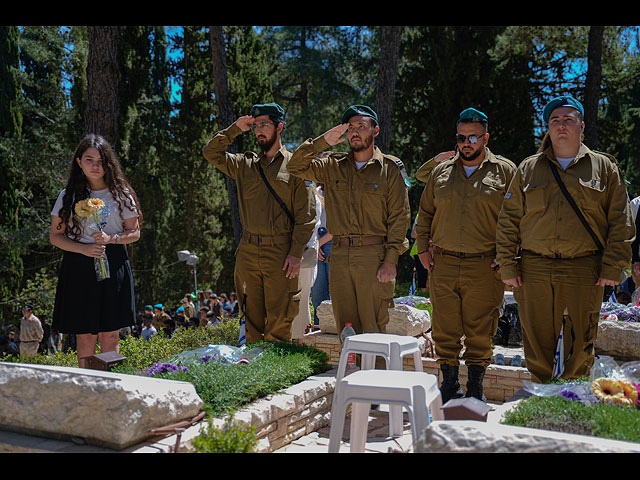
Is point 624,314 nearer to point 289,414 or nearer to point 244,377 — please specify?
point 289,414

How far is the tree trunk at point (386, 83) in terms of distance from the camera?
1221 cm

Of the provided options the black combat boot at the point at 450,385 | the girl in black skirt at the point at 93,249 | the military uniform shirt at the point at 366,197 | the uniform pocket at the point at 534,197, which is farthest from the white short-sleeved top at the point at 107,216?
the uniform pocket at the point at 534,197

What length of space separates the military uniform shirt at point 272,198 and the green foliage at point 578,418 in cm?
274

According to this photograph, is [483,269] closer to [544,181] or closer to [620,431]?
[544,181]

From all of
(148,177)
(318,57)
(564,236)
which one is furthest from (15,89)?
(564,236)

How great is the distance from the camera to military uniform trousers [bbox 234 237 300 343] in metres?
5.68

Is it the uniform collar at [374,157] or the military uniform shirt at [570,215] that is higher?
the uniform collar at [374,157]

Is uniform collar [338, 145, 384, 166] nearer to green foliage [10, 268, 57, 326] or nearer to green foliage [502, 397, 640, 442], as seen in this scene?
green foliage [502, 397, 640, 442]

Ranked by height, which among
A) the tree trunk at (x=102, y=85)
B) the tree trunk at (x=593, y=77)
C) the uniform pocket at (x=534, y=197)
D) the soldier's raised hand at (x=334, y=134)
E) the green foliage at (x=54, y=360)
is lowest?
the green foliage at (x=54, y=360)

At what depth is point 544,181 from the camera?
14.5 feet

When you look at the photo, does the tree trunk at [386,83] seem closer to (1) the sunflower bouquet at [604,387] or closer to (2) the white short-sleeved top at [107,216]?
(2) the white short-sleeved top at [107,216]

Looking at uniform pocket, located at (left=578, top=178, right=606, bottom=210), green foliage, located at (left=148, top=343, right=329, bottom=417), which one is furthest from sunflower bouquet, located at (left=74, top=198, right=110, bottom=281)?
uniform pocket, located at (left=578, top=178, right=606, bottom=210)

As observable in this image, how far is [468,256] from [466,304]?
14.9 inches

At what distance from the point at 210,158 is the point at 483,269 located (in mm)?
2759
